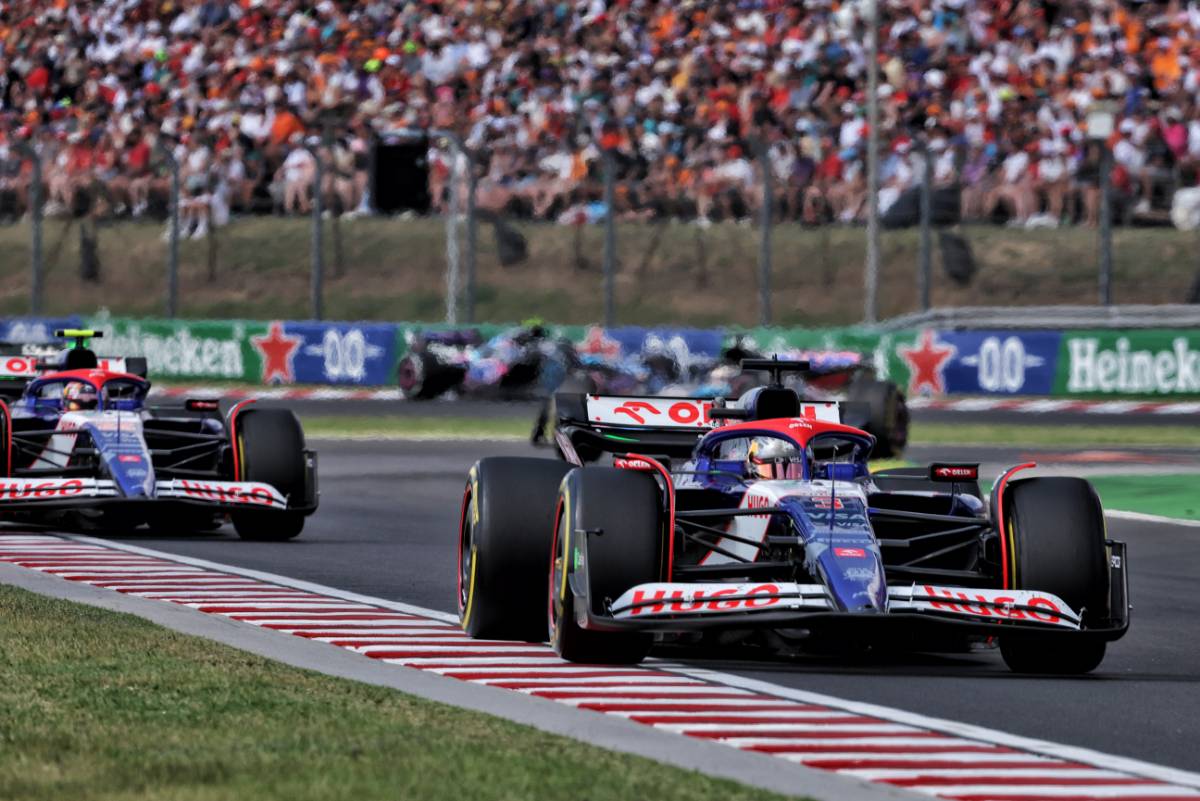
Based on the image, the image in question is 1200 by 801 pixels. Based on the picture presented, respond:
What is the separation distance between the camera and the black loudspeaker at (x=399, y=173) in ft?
117

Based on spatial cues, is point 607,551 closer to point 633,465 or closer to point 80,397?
point 633,465

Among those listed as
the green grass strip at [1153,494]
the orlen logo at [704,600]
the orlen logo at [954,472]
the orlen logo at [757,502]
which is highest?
the orlen logo at [954,472]

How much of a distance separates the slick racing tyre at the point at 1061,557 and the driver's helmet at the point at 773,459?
0.95 m

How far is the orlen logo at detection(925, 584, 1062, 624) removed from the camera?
8898 mm

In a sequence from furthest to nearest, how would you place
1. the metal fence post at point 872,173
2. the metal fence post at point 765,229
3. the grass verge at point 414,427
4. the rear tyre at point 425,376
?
1. the rear tyre at point 425,376
2. the metal fence post at point 765,229
3. the metal fence post at point 872,173
4. the grass verge at point 414,427

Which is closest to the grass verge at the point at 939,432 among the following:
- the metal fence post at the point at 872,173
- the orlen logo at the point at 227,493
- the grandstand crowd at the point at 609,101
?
the metal fence post at the point at 872,173

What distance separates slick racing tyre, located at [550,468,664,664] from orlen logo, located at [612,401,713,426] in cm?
282

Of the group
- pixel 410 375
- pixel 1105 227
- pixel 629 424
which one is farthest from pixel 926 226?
→ pixel 629 424

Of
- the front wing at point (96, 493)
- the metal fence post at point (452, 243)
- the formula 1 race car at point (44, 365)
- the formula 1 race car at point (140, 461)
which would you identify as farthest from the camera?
the metal fence post at point (452, 243)

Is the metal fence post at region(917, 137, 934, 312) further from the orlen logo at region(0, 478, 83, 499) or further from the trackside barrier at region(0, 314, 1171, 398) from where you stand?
the orlen logo at region(0, 478, 83, 499)

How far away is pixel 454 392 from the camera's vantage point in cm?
3531

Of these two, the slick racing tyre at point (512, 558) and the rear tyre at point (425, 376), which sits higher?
the slick racing tyre at point (512, 558)

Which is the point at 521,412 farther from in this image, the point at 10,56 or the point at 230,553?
the point at 230,553

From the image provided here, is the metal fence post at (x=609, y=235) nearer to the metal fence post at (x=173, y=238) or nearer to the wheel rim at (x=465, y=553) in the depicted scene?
the metal fence post at (x=173, y=238)
